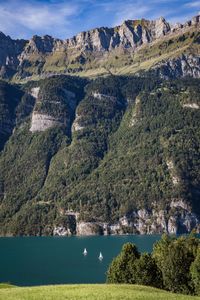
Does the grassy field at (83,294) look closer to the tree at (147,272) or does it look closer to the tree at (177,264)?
the tree at (147,272)

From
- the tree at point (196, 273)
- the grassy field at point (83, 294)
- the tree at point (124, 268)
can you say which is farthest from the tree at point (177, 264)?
the grassy field at point (83, 294)

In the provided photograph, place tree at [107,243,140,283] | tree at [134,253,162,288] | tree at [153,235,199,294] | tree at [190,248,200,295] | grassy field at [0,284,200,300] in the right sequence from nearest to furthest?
grassy field at [0,284,200,300] < tree at [190,248,200,295] < tree at [153,235,199,294] < tree at [134,253,162,288] < tree at [107,243,140,283]

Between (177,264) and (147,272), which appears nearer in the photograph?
(147,272)

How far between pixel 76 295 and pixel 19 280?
126 m

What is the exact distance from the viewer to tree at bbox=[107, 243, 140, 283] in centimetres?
10362

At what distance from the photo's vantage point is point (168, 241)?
111 metres

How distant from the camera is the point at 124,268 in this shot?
344ft

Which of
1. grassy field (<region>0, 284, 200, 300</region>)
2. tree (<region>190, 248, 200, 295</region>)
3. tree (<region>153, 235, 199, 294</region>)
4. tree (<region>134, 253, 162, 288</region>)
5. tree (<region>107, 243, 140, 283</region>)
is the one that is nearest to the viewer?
grassy field (<region>0, 284, 200, 300</region>)

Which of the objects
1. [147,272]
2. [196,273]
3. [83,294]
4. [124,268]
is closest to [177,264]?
[147,272]

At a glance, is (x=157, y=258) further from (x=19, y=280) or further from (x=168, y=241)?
(x=19, y=280)

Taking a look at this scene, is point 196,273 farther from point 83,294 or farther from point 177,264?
point 83,294

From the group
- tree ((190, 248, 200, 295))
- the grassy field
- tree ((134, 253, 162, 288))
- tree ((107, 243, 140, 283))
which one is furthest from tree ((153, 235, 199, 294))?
the grassy field

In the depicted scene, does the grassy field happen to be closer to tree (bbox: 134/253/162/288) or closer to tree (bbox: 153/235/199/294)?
tree (bbox: 134/253/162/288)

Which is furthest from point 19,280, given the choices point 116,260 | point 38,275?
point 116,260
